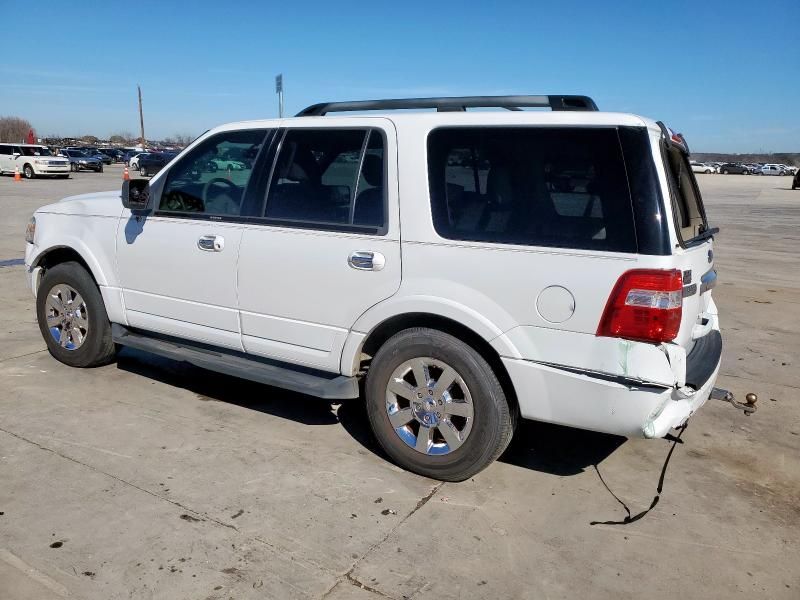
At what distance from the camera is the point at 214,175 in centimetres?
473

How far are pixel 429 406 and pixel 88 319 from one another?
296 cm

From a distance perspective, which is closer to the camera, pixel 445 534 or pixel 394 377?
pixel 445 534

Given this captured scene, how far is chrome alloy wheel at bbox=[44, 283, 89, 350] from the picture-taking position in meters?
5.37

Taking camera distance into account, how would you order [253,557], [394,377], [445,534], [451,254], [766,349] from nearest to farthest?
[253,557] → [445,534] → [451,254] → [394,377] → [766,349]

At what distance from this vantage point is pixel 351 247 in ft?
12.9

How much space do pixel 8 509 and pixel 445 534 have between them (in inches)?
83.9

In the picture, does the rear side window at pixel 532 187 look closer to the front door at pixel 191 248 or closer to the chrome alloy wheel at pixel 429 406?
the chrome alloy wheel at pixel 429 406

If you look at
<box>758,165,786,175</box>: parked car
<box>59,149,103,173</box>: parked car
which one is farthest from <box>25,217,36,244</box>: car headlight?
<box>758,165,786,175</box>: parked car

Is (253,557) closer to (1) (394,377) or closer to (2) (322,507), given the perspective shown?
(2) (322,507)

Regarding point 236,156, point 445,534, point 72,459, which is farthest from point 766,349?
point 72,459

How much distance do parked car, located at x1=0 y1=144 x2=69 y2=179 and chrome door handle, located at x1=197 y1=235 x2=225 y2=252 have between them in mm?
33810

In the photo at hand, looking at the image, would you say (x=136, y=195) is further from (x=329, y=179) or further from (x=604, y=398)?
(x=604, y=398)

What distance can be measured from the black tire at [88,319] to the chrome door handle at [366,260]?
2393 millimetres

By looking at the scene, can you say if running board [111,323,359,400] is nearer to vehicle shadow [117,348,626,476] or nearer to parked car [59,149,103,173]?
vehicle shadow [117,348,626,476]
